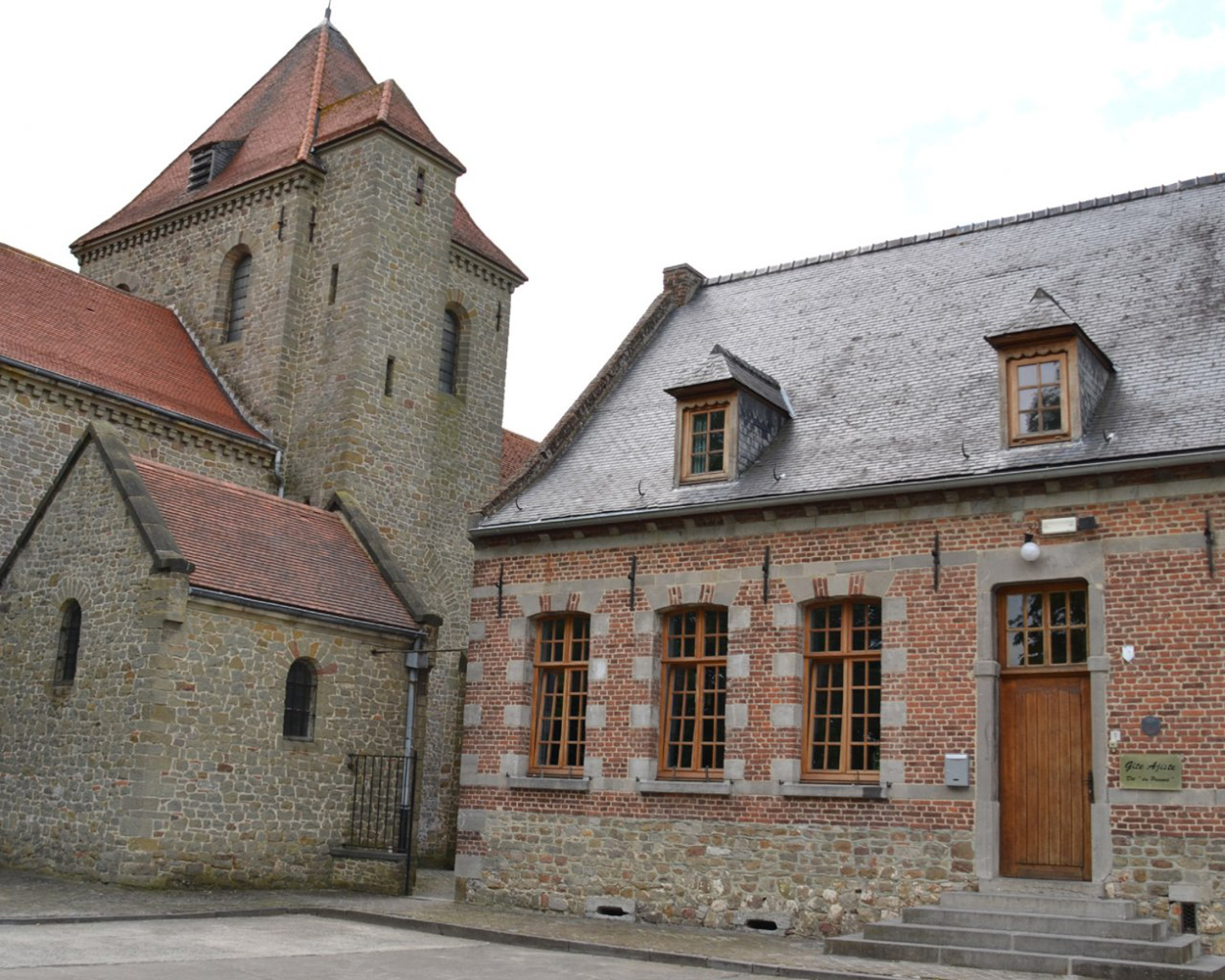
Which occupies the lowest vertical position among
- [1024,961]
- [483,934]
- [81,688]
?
[483,934]

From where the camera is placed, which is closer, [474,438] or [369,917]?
[369,917]

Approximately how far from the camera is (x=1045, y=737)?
14070 mm

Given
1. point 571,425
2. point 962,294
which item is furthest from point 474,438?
point 962,294

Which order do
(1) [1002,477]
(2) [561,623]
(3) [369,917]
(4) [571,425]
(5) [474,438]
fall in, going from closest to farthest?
(1) [1002,477], (3) [369,917], (2) [561,623], (4) [571,425], (5) [474,438]

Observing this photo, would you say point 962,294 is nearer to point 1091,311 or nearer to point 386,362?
point 1091,311

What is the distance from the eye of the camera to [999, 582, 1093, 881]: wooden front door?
13.8 meters

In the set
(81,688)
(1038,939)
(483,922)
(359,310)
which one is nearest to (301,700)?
(81,688)

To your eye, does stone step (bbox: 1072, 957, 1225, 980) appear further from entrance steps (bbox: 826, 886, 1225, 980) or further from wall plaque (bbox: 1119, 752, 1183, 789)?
wall plaque (bbox: 1119, 752, 1183, 789)

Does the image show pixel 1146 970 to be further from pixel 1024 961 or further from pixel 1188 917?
pixel 1188 917

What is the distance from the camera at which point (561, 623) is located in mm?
17859

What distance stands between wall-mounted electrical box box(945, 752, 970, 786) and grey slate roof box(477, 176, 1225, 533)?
2970mm

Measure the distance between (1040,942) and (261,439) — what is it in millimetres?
17718

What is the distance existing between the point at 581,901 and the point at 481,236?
17.9 metres

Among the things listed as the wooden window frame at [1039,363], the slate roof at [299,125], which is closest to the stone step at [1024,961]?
the wooden window frame at [1039,363]
